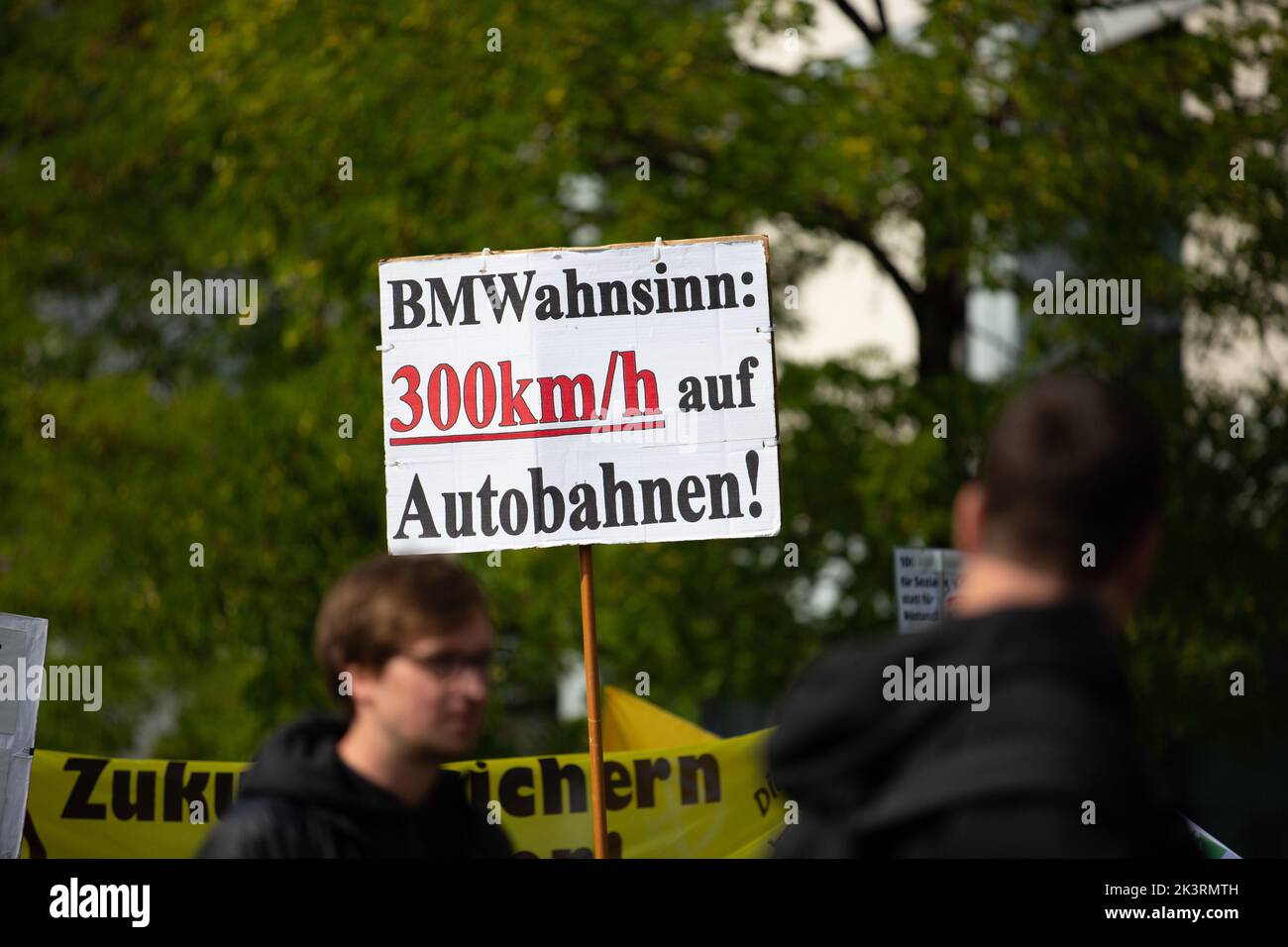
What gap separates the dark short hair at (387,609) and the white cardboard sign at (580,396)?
8.77ft

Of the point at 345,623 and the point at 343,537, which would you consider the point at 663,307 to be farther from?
the point at 343,537

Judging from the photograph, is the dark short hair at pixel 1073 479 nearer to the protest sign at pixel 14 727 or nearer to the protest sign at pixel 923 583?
the protest sign at pixel 14 727

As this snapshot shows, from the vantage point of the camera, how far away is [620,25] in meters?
11.0

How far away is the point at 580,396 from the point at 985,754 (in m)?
4.02

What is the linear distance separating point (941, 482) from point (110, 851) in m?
5.95

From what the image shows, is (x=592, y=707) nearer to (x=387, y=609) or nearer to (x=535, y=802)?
(x=535, y=802)

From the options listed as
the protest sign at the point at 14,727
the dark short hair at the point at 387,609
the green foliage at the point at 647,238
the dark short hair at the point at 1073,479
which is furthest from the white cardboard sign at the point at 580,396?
the green foliage at the point at 647,238

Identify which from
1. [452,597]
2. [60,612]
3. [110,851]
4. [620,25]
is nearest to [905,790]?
[452,597]

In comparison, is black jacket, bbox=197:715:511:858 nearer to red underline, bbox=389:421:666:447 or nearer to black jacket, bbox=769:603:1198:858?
black jacket, bbox=769:603:1198:858

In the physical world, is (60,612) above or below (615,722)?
above

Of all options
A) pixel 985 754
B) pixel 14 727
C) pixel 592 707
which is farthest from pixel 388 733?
pixel 14 727

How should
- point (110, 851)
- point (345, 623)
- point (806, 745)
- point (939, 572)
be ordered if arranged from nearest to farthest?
point (806, 745), point (345, 623), point (110, 851), point (939, 572)

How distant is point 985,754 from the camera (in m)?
1.65

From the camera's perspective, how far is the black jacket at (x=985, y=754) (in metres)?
1.62
